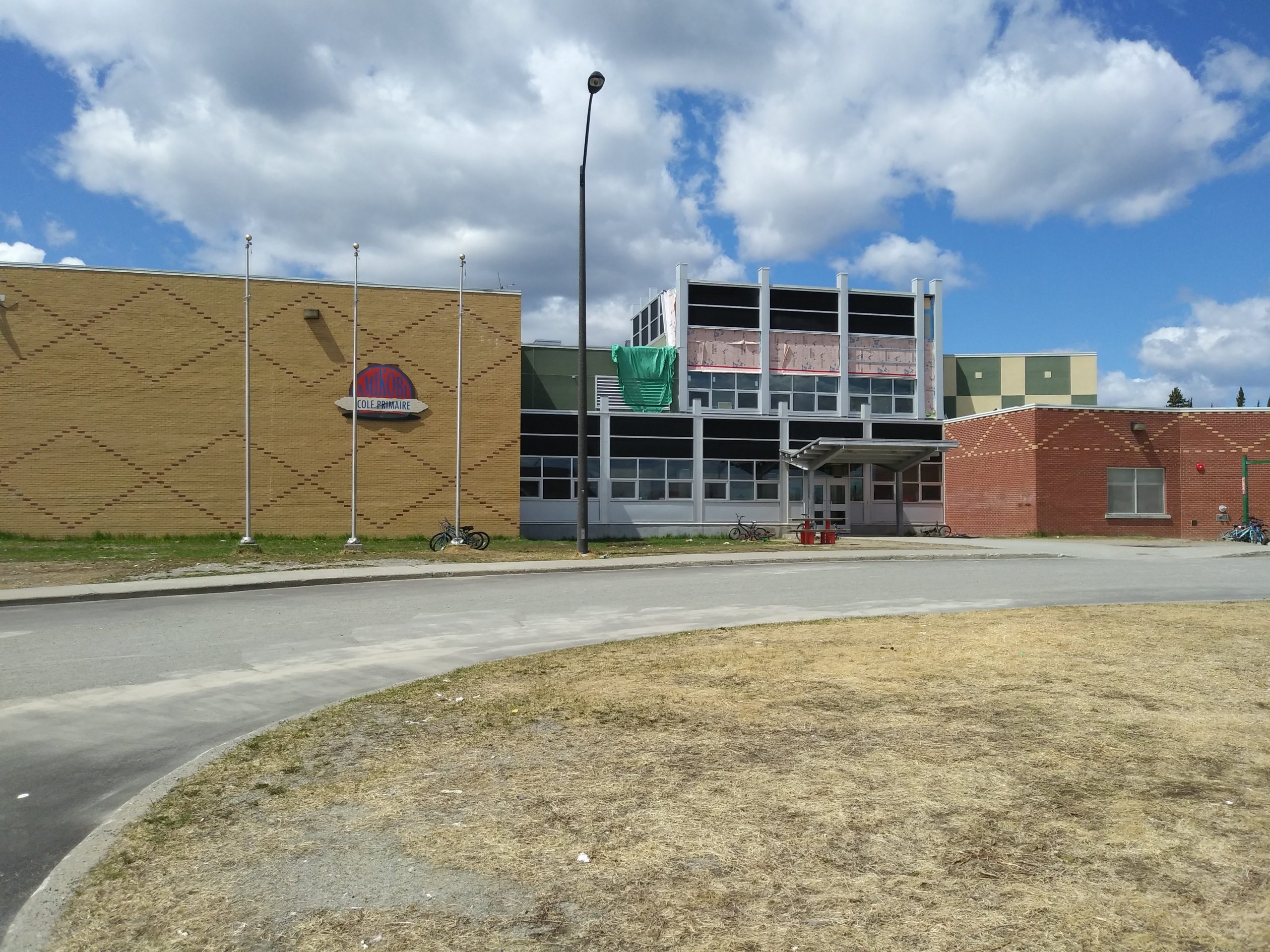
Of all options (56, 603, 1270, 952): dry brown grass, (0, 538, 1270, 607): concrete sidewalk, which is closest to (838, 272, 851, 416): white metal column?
(0, 538, 1270, 607): concrete sidewalk

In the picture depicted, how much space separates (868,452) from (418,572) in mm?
20971

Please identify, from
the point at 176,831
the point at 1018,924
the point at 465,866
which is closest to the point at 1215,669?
the point at 1018,924

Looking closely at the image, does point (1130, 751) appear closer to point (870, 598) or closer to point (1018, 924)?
point (1018, 924)

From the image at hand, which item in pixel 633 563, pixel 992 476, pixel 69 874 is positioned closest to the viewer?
pixel 69 874

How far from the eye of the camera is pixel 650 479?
39188mm

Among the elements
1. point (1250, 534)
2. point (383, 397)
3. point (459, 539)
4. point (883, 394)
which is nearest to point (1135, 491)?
point (1250, 534)

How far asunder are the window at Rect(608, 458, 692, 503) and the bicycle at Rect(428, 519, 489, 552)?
9.97 m

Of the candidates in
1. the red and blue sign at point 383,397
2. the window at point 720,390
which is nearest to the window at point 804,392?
the window at point 720,390

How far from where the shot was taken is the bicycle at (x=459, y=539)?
28.4 meters

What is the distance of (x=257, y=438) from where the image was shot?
32.5m

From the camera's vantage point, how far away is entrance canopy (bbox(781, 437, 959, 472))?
114ft

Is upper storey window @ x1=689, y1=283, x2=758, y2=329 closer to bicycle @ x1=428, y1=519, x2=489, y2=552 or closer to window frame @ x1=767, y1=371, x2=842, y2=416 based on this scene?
window frame @ x1=767, y1=371, x2=842, y2=416

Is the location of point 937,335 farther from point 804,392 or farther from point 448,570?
point 448,570

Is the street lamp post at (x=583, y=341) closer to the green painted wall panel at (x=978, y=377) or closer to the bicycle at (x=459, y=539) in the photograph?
the bicycle at (x=459, y=539)
